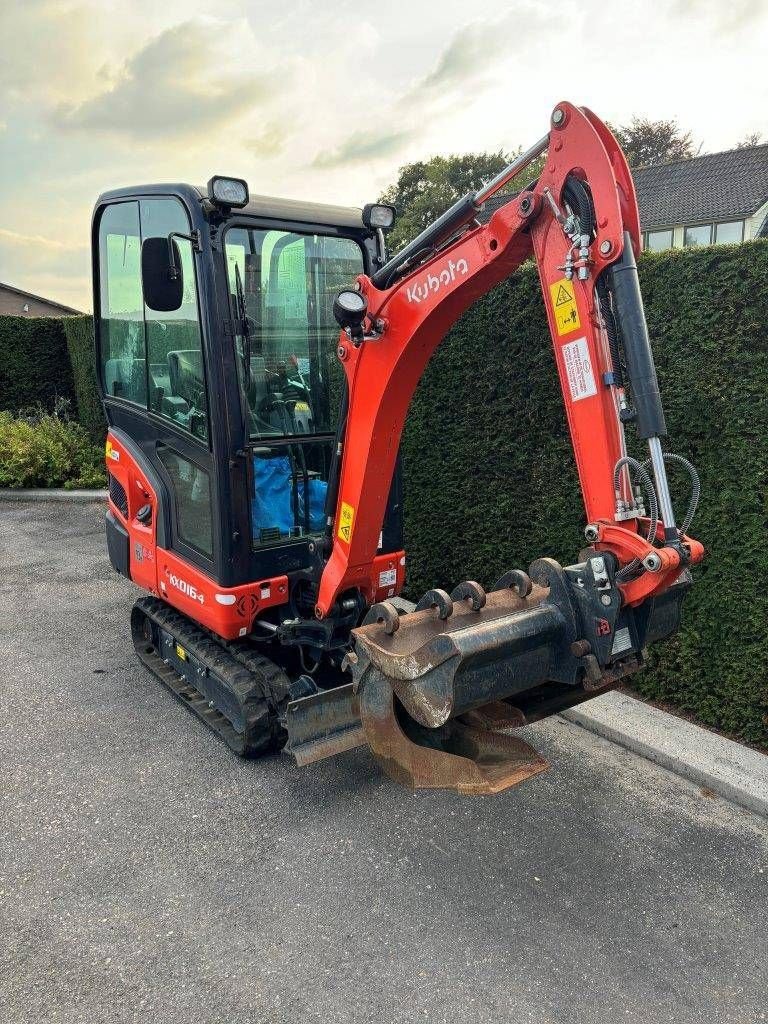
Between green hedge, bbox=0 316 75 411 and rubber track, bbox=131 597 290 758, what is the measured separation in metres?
10.3

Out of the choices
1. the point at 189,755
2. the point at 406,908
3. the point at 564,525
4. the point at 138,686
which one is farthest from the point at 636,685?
the point at 138,686

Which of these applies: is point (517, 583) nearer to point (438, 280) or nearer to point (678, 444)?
point (438, 280)

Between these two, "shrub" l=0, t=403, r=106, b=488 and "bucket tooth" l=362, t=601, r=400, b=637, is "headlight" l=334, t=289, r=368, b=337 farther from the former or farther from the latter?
"shrub" l=0, t=403, r=106, b=488

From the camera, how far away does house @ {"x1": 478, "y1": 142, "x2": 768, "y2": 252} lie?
24.8 meters

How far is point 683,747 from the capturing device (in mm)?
3756

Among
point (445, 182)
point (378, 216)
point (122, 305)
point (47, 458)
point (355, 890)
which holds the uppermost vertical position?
point (445, 182)

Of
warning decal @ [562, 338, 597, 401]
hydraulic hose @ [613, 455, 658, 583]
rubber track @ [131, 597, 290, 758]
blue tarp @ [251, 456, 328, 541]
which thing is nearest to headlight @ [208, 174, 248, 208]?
blue tarp @ [251, 456, 328, 541]

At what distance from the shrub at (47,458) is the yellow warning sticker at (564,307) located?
9.12m

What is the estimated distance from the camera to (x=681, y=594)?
2.57m

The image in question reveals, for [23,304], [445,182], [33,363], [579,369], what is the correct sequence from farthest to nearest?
[445,182] → [23,304] → [33,363] → [579,369]

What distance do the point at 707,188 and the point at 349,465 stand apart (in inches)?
1122

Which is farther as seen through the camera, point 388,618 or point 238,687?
point 238,687

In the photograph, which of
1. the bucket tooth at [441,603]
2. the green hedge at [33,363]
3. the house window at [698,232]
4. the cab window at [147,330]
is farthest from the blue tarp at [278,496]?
the house window at [698,232]

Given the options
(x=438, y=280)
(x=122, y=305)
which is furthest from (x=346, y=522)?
(x=122, y=305)
